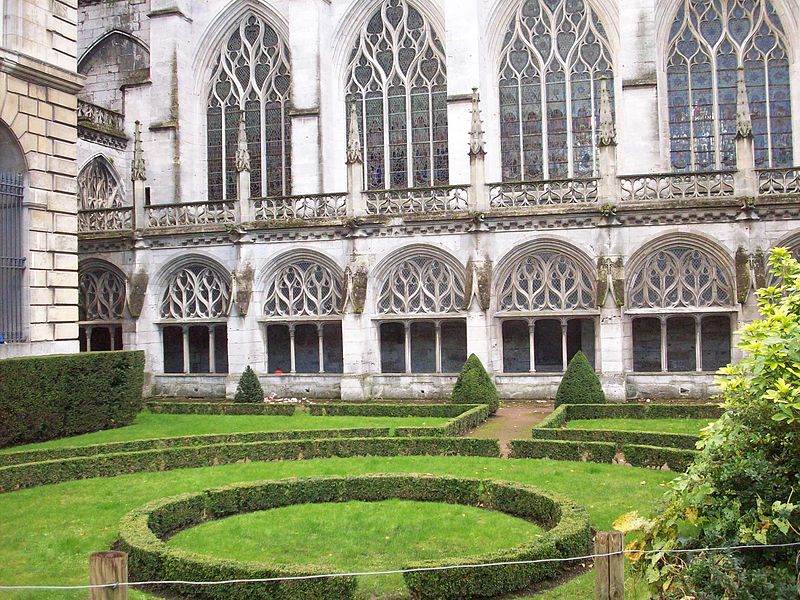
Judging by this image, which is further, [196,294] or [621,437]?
[196,294]

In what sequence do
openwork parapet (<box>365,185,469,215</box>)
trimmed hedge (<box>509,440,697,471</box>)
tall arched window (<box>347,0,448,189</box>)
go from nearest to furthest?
1. trimmed hedge (<box>509,440,697,471</box>)
2. openwork parapet (<box>365,185,469,215</box>)
3. tall arched window (<box>347,0,448,189</box>)

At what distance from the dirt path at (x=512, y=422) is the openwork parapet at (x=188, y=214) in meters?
11.4

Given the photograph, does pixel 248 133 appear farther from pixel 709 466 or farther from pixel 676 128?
pixel 709 466

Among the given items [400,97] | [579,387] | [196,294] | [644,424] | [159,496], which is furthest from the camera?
[400,97]

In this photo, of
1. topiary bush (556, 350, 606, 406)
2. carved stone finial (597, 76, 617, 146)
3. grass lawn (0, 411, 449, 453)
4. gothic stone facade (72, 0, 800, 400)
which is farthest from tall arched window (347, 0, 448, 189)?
grass lawn (0, 411, 449, 453)

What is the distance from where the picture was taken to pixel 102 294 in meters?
29.8

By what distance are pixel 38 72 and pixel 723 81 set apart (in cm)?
2123

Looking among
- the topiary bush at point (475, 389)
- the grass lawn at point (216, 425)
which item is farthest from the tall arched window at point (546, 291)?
the grass lawn at point (216, 425)

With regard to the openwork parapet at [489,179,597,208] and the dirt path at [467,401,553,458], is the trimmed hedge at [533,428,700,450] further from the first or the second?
the openwork parapet at [489,179,597,208]

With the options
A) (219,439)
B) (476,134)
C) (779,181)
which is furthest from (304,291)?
(779,181)

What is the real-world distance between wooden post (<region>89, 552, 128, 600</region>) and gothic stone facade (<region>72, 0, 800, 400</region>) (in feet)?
64.7

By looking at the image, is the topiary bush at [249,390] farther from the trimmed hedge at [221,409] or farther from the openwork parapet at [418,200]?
the openwork parapet at [418,200]

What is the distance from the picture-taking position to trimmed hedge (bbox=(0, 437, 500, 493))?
591 inches

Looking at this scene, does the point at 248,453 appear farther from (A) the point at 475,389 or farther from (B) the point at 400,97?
(B) the point at 400,97
